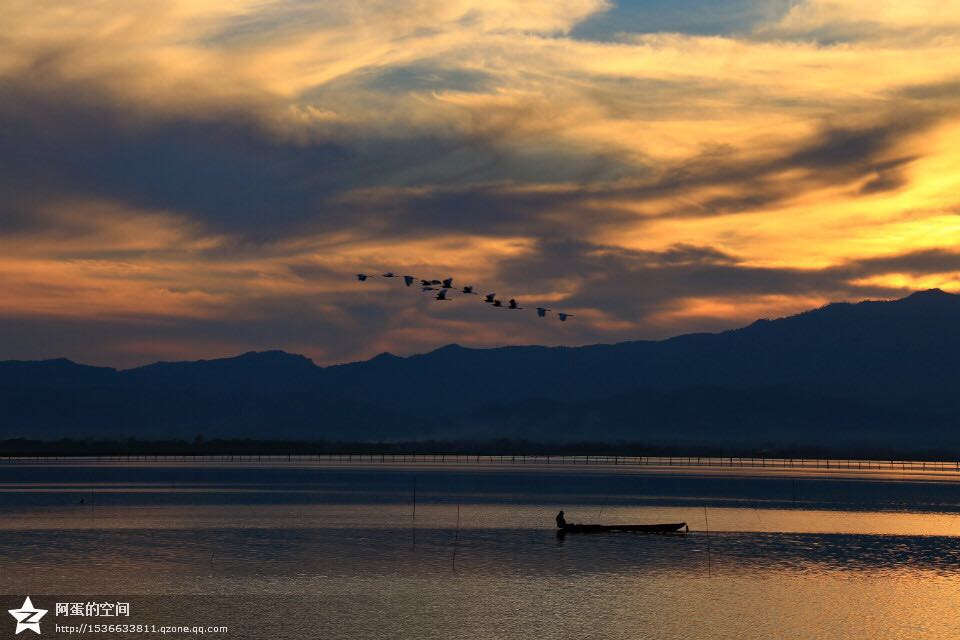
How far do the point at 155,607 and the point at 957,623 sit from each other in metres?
40.2

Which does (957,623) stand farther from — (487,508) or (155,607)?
(487,508)

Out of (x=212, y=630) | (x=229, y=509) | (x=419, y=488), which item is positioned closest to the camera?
(x=212, y=630)

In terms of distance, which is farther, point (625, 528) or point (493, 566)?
point (625, 528)

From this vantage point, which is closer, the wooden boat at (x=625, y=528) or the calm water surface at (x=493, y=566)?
the calm water surface at (x=493, y=566)

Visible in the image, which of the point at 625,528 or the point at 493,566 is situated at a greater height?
the point at 625,528

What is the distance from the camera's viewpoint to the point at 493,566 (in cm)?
7469

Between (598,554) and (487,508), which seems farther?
(487,508)


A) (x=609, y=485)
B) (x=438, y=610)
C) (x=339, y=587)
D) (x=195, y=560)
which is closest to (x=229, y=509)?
(x=195, y=560)

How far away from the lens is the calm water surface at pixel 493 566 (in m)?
56.2

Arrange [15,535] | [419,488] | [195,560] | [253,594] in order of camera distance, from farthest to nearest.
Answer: [419,488]
[15,535]
[195,560]
[253,594]

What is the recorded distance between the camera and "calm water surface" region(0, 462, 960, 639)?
56.2 metres

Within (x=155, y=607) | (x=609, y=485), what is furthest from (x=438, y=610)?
(x=609, y=485)

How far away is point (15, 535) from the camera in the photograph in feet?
300

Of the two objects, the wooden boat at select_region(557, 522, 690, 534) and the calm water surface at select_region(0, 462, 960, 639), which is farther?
the wooden boat at select_region(557, 522, 690, 534)
